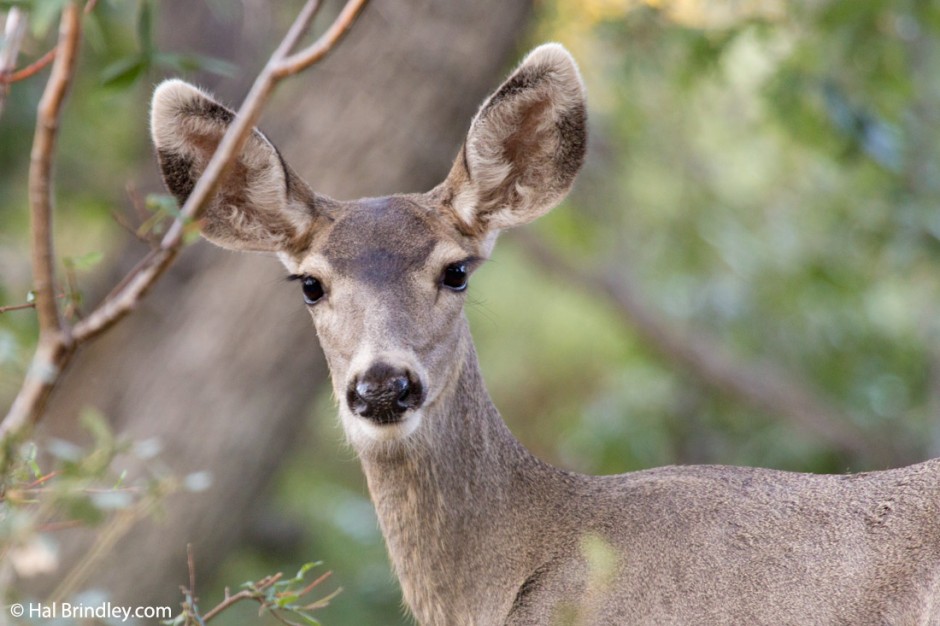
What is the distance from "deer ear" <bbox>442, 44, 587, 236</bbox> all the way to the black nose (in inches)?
37.6

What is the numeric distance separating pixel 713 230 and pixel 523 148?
266 inches

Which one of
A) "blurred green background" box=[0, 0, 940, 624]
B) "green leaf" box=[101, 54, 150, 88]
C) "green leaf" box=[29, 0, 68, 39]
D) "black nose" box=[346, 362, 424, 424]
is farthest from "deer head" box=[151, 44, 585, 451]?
"blurred green background" box=[0, 0, 940, 624]

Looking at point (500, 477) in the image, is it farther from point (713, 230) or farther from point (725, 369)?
point (713, 230)

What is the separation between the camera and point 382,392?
160 inches

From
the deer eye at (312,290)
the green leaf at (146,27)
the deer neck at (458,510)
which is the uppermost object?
the green leaf at (146,27)

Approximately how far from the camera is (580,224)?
37.9 feet

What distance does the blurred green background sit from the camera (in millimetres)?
8461

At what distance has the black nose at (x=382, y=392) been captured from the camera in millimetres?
4066

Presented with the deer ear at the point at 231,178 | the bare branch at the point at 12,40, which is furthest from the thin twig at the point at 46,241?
the deer ear at the point at 231,178

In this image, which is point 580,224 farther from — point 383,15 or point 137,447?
point 137,447

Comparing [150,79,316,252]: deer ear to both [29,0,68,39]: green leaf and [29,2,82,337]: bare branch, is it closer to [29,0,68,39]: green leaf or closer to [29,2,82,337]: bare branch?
[29,0,68,39]: green leaf

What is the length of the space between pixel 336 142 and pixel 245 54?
5.67 feet

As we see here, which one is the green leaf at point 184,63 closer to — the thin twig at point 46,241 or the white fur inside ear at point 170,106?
the white fur inside ear at point 170,106

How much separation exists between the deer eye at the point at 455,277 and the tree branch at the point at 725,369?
643 cm
